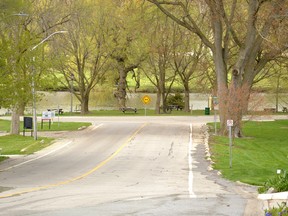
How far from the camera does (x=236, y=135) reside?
42.8m

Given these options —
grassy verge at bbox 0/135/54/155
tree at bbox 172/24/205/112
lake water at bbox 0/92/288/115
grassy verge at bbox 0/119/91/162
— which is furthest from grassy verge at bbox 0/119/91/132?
tree at bbox 172/24/205/112

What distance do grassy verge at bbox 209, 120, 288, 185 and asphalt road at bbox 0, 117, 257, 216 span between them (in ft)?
2.92

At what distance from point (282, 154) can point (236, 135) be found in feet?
26.8

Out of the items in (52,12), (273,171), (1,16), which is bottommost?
(273,171)

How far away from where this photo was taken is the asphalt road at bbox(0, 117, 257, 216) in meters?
14.8

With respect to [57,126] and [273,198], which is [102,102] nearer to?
[57,126]

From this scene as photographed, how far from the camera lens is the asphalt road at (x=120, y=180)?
14.8 metres

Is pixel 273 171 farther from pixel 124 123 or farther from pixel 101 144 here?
pixel 124 123

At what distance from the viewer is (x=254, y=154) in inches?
1336

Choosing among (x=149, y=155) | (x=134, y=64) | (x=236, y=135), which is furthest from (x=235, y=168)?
(x=134, y=64)

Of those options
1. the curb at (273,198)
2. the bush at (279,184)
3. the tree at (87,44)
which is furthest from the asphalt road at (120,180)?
the tree at (87,44)

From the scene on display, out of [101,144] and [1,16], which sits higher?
[1,16]

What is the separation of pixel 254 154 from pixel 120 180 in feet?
44.6

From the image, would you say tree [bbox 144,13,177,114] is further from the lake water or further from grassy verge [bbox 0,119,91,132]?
grassy verge [bbox 0,119,91,132]
